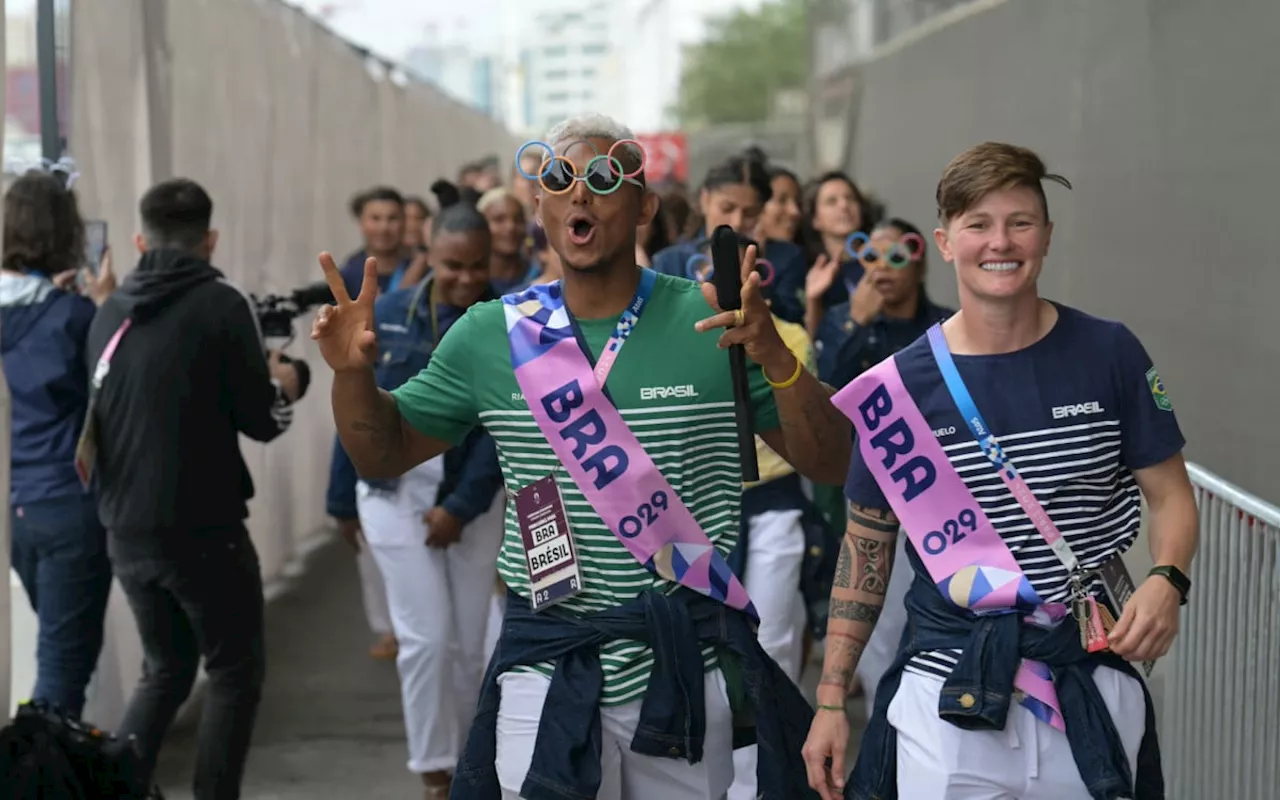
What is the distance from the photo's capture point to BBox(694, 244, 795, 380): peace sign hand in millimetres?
3320

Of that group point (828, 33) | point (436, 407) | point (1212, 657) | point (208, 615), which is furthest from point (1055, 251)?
point (828, 33)

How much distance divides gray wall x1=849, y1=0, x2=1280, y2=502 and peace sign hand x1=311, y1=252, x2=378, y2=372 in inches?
141

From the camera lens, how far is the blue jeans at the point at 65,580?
585cm

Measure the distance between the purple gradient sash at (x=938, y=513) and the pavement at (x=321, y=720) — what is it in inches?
145

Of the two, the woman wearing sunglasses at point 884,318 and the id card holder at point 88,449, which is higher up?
the woman wearing sunglasses at point 884,318

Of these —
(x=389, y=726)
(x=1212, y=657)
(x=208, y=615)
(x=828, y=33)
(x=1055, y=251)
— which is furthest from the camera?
(x=828, y=33)

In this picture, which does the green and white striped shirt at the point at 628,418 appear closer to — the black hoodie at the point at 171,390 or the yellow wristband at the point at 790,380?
the yellow wristband at the point at 790,380

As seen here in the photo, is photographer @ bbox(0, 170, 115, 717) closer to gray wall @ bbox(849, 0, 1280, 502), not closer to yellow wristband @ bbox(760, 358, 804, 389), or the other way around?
yellow wristband @ bbox(760, 358, 804, 389)

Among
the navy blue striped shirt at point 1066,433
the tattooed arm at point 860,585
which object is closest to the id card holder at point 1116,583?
the navy blue striped shirt at point 1066,433

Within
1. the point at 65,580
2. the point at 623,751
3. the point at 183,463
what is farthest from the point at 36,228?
the point at 623,751

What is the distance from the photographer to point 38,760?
3.89 meters

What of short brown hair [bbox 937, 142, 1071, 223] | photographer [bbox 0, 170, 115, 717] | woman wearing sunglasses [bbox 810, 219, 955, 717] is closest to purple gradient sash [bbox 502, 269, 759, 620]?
short brown hair [bbox 937, 142, 1071, 223]

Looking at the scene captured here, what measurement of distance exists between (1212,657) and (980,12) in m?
8.62

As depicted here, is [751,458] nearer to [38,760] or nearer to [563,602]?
[563,602]
